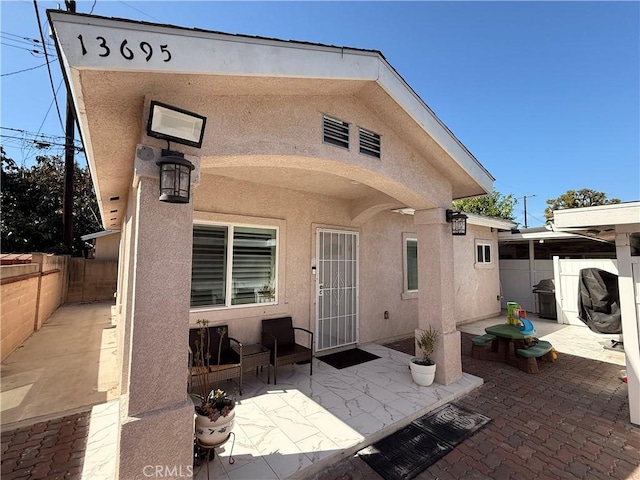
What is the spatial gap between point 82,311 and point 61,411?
10275 mm

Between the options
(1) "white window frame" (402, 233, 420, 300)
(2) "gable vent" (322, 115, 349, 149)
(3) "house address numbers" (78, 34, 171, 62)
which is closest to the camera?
(3) "house address numbers" (78, 34, 171, 62)

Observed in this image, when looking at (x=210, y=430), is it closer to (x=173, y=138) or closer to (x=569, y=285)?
(x=173, y=138)

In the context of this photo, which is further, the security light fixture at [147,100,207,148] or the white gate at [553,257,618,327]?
the white gate at [553,257,618,327]

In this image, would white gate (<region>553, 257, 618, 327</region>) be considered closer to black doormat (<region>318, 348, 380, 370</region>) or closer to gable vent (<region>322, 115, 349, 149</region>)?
black doormat (<region>318, 348, 380, 370</region>)

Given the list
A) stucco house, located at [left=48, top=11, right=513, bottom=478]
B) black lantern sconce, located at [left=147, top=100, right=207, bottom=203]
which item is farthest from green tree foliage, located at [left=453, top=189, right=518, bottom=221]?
black lantern sconce, located at [left=147, top=100, right=207, bottom=203]

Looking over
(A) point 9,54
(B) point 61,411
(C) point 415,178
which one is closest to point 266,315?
(B) point 61,411

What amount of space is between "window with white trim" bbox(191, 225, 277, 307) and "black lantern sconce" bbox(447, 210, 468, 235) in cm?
364

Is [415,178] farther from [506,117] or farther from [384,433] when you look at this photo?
[506,117]

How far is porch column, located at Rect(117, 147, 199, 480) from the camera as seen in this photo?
2254 millimetres

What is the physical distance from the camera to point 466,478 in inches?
118

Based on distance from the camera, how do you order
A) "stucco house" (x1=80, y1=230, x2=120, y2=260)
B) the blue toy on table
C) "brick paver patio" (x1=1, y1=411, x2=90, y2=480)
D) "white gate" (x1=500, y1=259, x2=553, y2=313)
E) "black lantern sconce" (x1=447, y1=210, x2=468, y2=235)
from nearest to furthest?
"brick paver patio" (x1=1, y1=411, x2=90, y2=480) → "black lantern sconce" (x1=447, y1=210, x2=468, y2=235) → the blue toy on table → "white gate" (x1=500, y1=259, x2=553, y2=313) → "stucco house" (x1=80, y1=230, x2=120, y2=260)

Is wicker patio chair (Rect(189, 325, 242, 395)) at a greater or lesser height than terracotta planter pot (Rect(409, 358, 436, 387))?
greater

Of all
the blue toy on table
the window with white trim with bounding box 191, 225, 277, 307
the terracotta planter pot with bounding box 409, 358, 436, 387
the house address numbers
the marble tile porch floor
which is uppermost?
the house address numbers

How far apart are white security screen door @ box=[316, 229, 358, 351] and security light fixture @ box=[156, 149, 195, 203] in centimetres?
444
